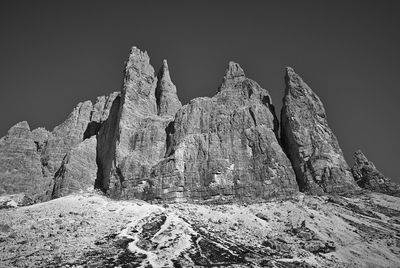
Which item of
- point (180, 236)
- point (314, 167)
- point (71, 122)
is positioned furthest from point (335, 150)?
point (71, 122)

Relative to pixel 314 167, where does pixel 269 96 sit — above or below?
above

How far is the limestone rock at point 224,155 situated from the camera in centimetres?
7438

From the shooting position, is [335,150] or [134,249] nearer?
[134,249]

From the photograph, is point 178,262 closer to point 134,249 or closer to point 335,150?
point 134,249

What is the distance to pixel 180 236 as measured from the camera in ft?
173

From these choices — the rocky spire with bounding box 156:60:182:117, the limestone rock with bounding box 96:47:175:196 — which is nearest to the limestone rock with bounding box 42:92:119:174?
the limestone rock with bounding box 96:47:175:196

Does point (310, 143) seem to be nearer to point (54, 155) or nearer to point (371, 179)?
point (371, 179)

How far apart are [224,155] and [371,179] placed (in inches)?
1281

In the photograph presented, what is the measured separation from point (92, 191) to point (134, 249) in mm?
37178

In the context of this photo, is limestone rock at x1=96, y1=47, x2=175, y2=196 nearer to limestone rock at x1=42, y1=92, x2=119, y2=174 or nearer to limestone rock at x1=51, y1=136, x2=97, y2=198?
limestone rock at x1=51, y1=136, x2=97, y2=198

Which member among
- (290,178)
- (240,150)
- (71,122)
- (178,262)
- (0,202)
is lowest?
(178,262)

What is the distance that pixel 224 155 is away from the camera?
80.1 metres

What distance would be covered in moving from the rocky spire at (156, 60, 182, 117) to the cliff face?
316mm

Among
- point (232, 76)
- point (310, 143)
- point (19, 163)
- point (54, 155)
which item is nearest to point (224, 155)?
point (310, 143)
